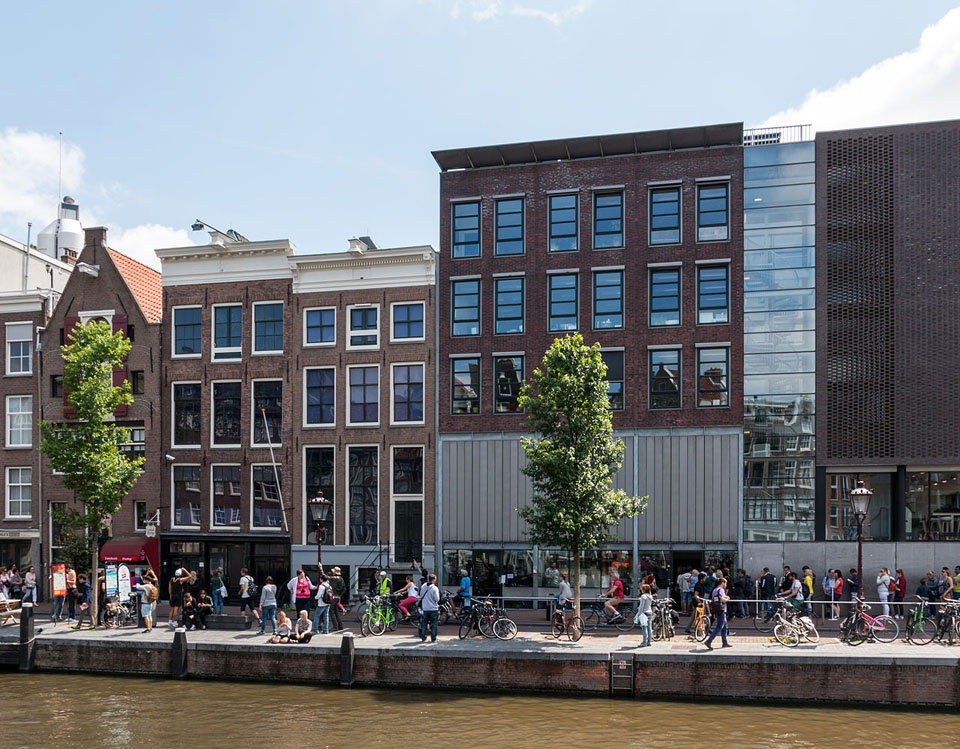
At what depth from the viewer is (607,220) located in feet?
121

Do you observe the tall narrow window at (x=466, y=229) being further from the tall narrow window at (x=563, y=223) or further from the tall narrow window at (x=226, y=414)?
the tall narrow window at (x=226, y=414)

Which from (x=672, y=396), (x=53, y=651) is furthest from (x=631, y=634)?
(x=53, y=651)

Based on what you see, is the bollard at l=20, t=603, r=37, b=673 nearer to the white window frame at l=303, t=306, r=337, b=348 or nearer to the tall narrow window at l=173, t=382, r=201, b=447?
the tall narrow window at l=173, t=382, r=201, b=447

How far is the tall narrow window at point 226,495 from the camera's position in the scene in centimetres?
3878

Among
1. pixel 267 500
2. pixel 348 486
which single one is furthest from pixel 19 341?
pixel 348 486

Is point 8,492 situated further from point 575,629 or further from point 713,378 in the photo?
point 713,378

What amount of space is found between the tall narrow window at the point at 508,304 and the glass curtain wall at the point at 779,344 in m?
8.59

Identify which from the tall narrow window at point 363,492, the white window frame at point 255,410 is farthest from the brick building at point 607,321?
the white window frame at point 255,410

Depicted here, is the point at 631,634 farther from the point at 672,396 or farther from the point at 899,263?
the point at 899,263

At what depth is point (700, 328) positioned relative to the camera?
35.5m

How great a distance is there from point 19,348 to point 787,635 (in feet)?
111

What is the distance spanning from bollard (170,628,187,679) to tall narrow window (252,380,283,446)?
13.4 m

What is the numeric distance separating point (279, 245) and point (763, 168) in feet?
63.6

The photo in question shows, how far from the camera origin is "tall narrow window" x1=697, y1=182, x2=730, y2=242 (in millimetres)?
35844
